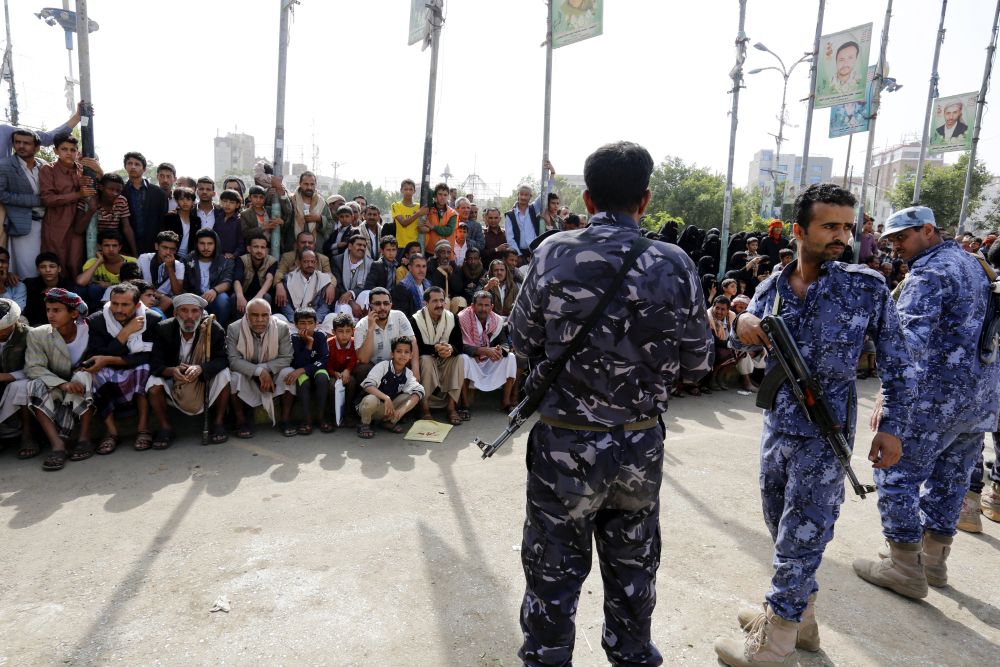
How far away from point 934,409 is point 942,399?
0.07 meters

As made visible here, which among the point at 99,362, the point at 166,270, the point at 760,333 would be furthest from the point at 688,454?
the point at 166,270

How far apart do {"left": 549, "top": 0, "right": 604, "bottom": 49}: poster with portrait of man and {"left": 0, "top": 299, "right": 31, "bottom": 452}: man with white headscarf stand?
8351mm

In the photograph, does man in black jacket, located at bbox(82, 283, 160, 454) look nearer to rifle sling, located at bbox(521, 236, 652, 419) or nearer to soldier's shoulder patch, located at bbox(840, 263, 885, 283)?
rifle sling, located at bbox(521, 236, 652, 419)

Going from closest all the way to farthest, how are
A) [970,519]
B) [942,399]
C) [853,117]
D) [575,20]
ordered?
[942,399] → [970,519] → [575,20] → [853,117]

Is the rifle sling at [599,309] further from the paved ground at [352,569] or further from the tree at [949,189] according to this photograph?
the tree at [949,189]

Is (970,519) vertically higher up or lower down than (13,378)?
lower down

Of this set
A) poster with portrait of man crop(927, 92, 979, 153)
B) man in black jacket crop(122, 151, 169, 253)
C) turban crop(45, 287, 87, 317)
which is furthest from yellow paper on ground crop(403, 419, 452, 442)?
poster with portrait of man crop(927, 92, 979, 153)

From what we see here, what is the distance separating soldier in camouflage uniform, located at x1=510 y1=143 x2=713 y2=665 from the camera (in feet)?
5.99

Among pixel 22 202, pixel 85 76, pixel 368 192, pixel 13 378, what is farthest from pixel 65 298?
pixel 368 192

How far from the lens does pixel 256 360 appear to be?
547 cm

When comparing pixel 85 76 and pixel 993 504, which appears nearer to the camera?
pixel 993 504

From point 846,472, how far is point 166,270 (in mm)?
6212

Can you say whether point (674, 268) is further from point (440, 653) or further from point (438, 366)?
point (438, 366)

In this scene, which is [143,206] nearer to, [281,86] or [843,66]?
[281,86]
